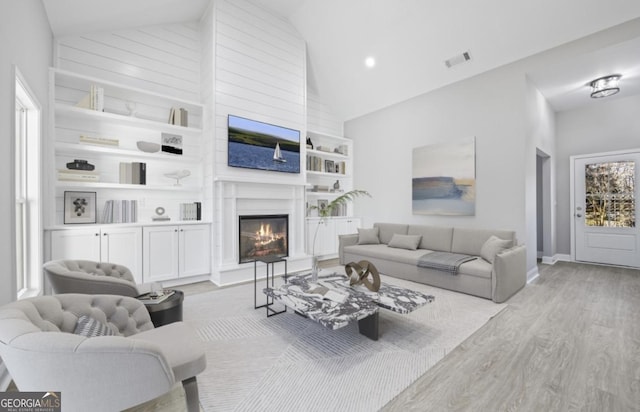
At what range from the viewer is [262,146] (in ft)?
14.9

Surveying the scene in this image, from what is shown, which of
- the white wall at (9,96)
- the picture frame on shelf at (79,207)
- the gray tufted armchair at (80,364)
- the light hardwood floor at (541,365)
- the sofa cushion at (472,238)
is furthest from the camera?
the sofa cushion at (472,238)

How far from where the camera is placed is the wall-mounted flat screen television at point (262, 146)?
A: 425cm

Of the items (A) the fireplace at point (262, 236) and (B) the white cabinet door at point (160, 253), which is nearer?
(B) the white cabinet door at point (160, 253)

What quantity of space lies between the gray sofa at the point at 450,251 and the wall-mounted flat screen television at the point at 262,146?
1.79m

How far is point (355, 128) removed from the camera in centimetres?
650

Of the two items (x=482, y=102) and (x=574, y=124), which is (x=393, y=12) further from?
(x=574, y=124)

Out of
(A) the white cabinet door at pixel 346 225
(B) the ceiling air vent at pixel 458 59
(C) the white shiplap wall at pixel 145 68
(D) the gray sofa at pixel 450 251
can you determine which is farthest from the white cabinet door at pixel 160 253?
(B) the ceiling air vent at pixel 458 59

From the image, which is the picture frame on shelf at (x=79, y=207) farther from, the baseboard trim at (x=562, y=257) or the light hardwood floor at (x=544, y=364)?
the baseboard trim at (x=562, y=257)

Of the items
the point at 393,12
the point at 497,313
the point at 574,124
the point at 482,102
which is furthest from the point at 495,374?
the point at 574,124

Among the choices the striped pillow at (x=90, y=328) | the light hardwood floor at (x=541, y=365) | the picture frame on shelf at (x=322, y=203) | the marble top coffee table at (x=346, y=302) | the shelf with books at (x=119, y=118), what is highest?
the shelf with books at (x=119, y=118)

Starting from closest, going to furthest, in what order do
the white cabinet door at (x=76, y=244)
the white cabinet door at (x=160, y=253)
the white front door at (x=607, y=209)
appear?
the white cabinet door at (x=76, y=244) → the white cabinet door at (x=160, y=253) → the white front door at (x=607, y=209)

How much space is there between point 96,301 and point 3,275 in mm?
741

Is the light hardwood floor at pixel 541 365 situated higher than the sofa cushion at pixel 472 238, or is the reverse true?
the sofa cushion at pixel 472 238

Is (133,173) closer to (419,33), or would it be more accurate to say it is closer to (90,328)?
(90,328)
